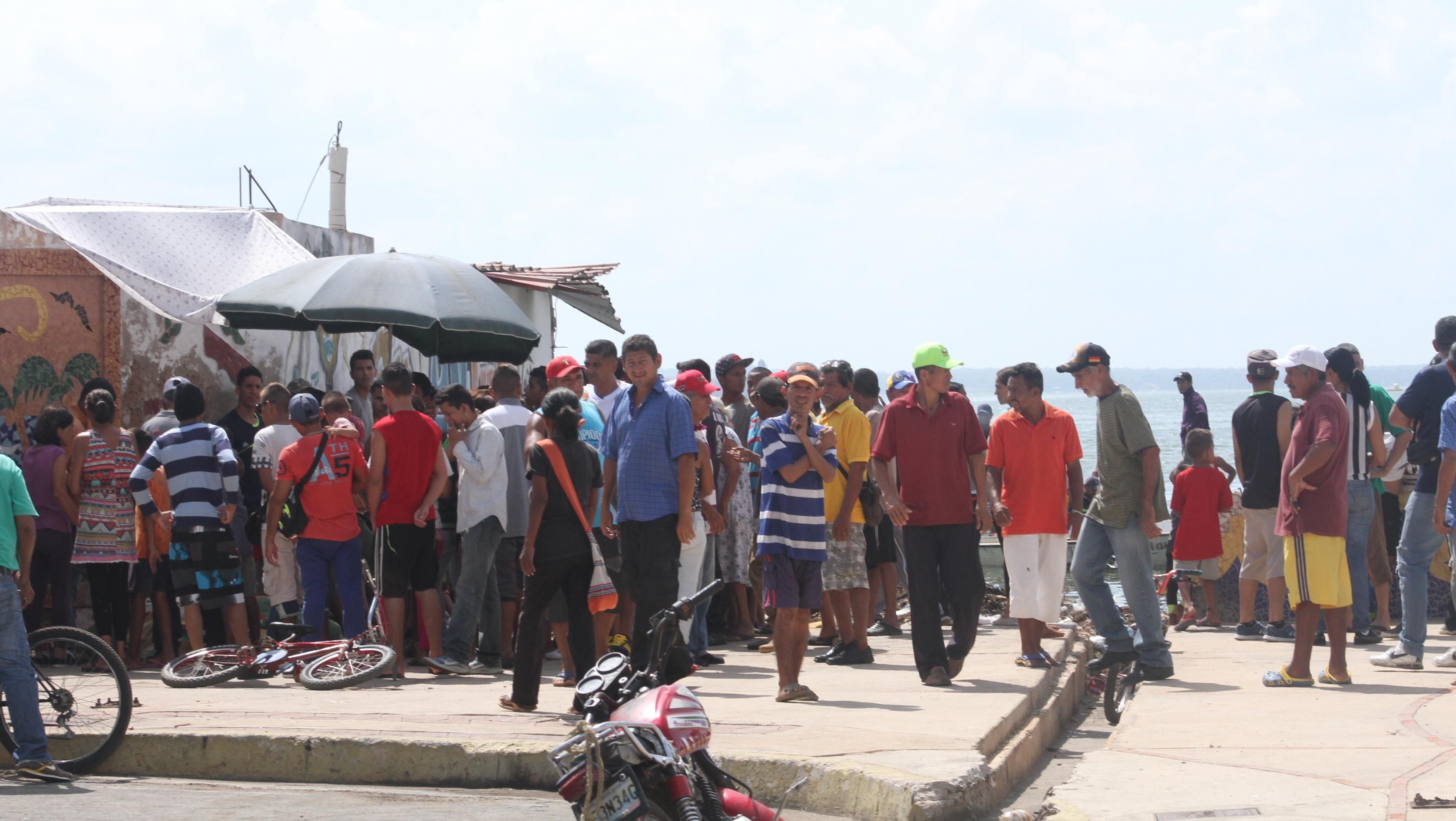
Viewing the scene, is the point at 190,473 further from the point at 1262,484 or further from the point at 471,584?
the point at 1262,484

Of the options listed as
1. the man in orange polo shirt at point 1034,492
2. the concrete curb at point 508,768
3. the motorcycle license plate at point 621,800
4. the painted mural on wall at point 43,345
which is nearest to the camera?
the motorcycle license plate at point 621,800

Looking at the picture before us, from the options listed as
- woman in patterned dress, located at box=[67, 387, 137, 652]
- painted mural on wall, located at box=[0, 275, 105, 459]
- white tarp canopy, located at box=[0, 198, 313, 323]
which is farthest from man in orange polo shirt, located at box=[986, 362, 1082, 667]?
painted mural on wall, located at box=[0, 275, 105, 459]

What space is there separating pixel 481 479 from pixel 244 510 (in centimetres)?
184

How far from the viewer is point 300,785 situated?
628 cm

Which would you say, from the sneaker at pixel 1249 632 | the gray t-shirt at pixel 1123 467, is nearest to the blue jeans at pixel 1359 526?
Result: the sneaker at pixel 1249 632

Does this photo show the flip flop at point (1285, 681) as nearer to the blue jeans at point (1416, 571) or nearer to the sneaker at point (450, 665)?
the blue jeans at point (1416, 571)

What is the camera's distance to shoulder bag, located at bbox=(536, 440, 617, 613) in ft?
22.9

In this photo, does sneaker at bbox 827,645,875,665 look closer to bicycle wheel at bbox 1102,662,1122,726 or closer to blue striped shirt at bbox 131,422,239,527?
bicycle wheel at bbox 1102,662,1122,726

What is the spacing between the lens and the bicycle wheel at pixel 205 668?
26.9 feet

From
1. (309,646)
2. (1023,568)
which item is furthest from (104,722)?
(1023,568)

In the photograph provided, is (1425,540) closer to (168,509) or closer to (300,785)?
(300,785)

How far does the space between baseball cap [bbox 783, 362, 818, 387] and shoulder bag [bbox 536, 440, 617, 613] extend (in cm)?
134

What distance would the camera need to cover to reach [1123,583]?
830 cm

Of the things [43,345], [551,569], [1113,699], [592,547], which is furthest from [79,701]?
[1113,699]
